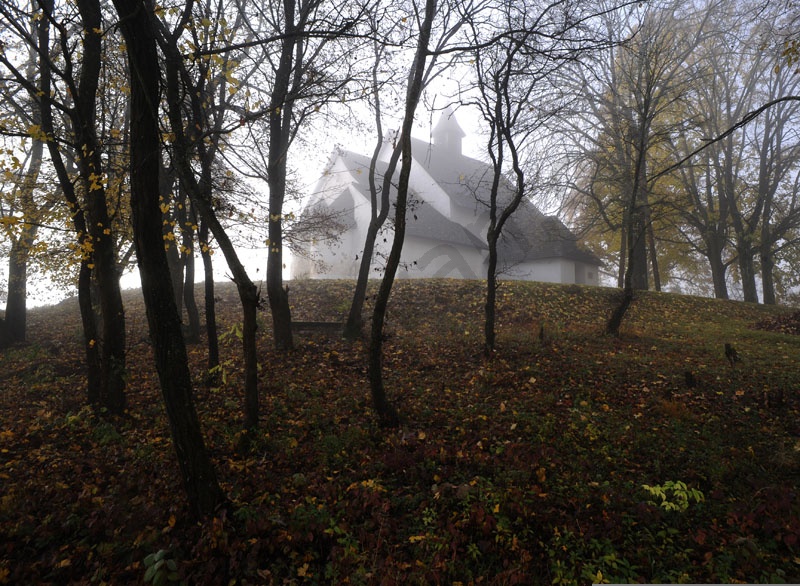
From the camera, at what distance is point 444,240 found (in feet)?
87.7

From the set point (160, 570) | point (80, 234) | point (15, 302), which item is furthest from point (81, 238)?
point (15, 302)

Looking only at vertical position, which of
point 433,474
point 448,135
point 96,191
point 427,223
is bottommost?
point 433,474

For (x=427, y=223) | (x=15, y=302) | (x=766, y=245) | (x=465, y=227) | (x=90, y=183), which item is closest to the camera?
(x=90, y=183)

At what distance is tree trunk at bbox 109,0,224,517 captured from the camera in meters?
4.86

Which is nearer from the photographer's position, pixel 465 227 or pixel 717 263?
pixel 717 263

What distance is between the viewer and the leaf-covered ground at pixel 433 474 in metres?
4.77

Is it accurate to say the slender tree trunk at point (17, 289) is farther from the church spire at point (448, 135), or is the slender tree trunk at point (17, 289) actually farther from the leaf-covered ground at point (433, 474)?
the church spire at point (448, 135)

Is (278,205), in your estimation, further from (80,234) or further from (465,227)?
(465,227)

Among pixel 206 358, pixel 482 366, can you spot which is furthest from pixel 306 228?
pixel 482 366

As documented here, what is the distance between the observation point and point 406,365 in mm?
10938

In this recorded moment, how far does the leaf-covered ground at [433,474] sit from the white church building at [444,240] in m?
14.2

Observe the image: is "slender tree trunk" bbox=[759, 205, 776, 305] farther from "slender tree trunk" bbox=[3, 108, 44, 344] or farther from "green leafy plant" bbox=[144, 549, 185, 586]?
"slender tree trunk" bbox=[3, 108, 44, 344]

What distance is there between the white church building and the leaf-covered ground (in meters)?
14.2

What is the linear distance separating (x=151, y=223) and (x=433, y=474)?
472cm
